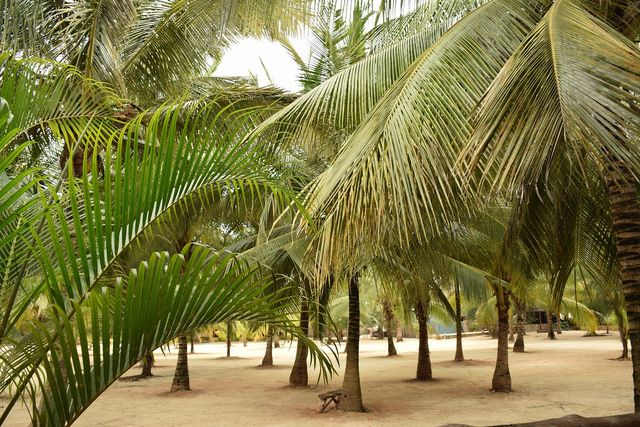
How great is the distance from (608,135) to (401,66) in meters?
3.00

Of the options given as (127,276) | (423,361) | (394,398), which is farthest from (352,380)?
(127,276)

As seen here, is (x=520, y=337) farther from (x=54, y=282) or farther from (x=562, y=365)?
(x=54, y=282)

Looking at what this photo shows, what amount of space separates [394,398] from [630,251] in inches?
342

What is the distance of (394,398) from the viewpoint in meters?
12.3

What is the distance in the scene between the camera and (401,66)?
5582mm

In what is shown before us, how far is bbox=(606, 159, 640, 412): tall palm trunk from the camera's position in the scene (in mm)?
4398

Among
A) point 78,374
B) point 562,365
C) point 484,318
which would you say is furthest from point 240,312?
point 484,318

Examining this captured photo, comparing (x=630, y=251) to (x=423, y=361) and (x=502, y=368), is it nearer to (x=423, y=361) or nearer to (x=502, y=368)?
(x=502, y=368)

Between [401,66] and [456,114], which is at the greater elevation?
[401,66]

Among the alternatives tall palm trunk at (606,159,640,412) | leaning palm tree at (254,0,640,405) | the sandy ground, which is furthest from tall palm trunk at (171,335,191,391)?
tall palm trunk at (606,159,640,412)

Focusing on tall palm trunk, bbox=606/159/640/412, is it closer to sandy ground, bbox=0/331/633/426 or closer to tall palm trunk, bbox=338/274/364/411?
sandy ground, bbox=0/331/633/426

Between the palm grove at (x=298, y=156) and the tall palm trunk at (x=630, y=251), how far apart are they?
0.01 meters

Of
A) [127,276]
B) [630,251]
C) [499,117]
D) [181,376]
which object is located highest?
[499,117]

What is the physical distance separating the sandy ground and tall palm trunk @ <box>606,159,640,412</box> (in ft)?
17.4
